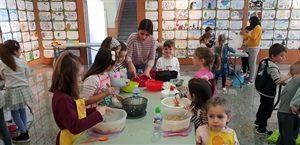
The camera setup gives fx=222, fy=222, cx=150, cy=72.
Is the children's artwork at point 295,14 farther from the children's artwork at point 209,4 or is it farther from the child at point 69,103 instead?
the child at point 69,103

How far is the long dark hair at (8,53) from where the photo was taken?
2203 mm

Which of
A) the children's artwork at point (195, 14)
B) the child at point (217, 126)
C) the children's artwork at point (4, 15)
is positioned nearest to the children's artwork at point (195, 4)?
the children's artwork at point (195, 14)

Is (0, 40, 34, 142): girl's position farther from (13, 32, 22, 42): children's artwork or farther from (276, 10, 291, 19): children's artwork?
(276, 10, 291, 19): children's artwork

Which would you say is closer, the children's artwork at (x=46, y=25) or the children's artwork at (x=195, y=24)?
the children's artwork at (x=195, y=24)

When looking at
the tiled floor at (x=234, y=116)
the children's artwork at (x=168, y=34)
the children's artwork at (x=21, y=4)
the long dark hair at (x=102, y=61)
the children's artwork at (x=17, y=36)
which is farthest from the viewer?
the children's artwork at (x=168, y=34)

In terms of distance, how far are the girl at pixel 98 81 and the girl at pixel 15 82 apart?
1185 mm

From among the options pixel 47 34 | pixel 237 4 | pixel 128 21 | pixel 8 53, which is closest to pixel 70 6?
pixel 47 34

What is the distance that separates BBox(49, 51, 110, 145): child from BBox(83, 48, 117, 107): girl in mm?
218

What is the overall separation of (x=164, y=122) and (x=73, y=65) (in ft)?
1.94

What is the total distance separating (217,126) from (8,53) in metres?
2.10

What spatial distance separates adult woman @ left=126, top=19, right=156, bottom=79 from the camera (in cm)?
234

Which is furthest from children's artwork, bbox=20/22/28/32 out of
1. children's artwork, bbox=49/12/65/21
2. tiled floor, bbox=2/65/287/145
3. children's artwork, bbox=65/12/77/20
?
tiled floor, bbox=2/65/287/145

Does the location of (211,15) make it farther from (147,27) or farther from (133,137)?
(133,137)

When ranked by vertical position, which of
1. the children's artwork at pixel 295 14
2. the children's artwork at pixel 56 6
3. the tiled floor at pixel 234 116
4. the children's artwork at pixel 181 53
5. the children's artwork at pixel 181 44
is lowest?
the tiled floor at pixel 234 116
